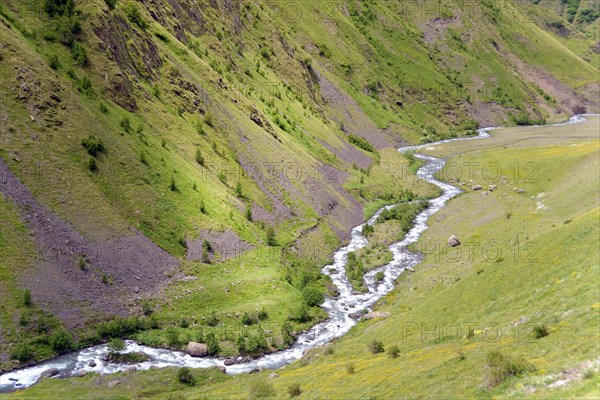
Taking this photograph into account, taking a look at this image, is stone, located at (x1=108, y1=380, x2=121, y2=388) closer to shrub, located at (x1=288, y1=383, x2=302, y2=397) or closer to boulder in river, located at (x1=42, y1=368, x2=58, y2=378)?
boulder in river, located at (x1=42, y1=368, x2=58, y2=378)

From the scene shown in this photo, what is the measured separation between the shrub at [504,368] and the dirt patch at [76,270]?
31.3 meters

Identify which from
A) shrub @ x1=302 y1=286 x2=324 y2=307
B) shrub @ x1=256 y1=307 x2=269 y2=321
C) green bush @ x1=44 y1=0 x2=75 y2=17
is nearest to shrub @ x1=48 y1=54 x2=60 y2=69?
green bush @ x1=44 y1=0 x2=75 y2=17

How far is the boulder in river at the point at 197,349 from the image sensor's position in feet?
134

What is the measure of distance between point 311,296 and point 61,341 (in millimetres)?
23432

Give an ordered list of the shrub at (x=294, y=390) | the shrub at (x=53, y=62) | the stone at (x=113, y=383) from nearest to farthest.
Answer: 1. the shrub at (x=294, y=390)
2. the stone at (x=113, y=383)
3. the shrub at (x=53, y=62)

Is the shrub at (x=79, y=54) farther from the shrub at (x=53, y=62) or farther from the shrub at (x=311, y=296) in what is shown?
the shrub at (x=311, y=296)

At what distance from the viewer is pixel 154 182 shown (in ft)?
177

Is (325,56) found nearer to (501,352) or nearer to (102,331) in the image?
(102,331)

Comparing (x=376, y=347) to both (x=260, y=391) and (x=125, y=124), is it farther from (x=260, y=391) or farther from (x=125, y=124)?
(x=125, y=124)

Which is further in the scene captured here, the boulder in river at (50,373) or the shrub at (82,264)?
the shrub at (82,264)

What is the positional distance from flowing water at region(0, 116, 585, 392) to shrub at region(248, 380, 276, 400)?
7817 mm

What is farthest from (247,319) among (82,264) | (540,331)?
(540,331)

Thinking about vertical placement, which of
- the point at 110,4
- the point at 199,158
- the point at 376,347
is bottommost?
the point at 376,347

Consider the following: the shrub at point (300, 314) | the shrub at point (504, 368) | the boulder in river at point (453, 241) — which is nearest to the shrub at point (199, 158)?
the shrub at point (300, 314)
